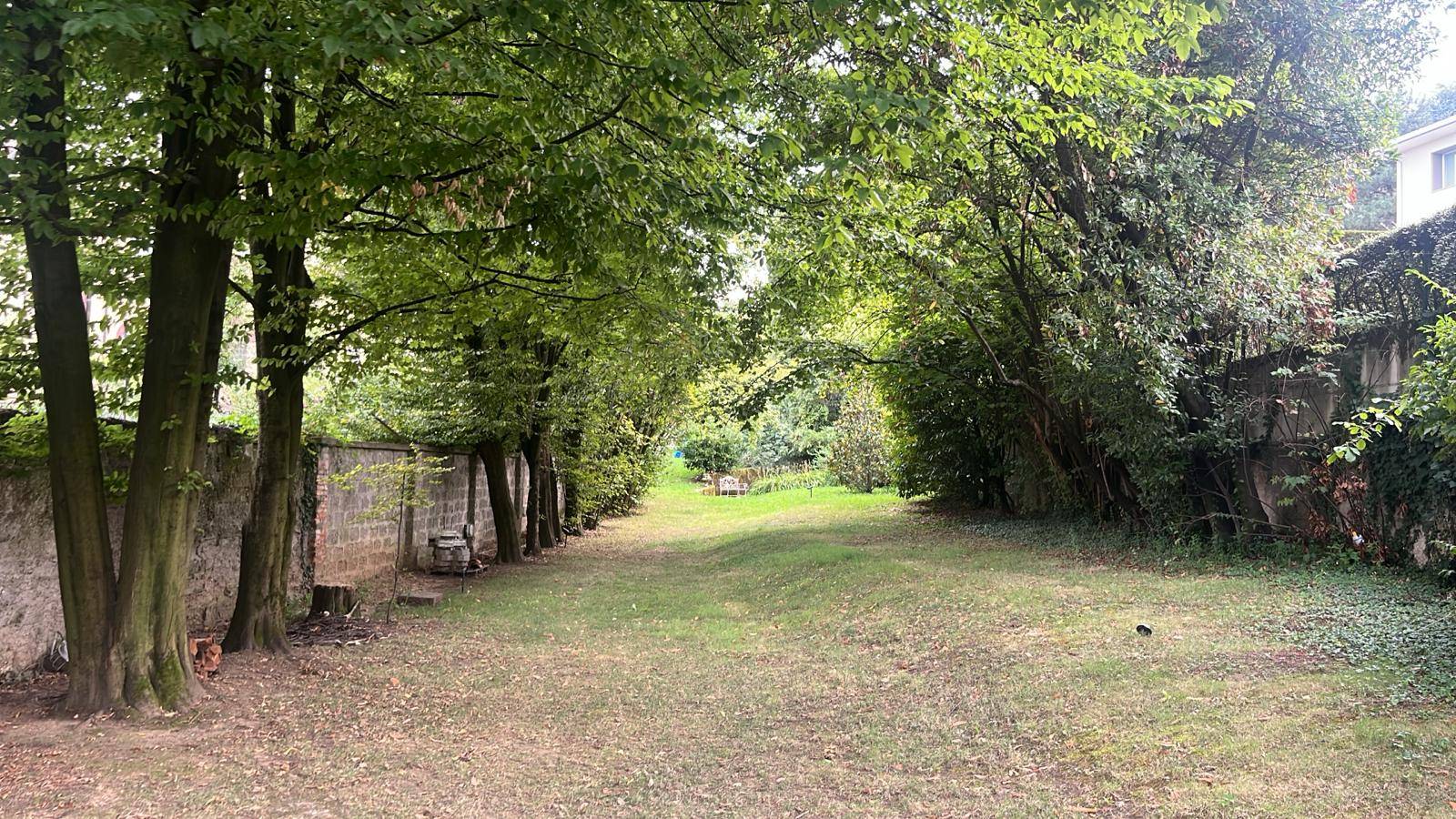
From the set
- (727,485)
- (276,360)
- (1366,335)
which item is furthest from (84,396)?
(727,485)

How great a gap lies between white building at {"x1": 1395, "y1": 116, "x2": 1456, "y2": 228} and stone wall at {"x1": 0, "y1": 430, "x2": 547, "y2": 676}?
1022 inches

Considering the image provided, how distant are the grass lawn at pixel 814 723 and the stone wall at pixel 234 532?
30.2 inches

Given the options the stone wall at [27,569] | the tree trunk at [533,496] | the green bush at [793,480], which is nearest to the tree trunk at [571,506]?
the tree trunk at [533,496]

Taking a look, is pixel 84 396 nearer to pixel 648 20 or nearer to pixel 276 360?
pixel 276 360

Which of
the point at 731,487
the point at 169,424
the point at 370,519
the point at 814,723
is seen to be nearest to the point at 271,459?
the point at 169,424

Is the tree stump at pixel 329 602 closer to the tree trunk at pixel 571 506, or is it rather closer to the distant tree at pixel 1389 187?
the tree trunk at pixel 571 506

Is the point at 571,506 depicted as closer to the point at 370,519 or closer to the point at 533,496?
the point at 533,496

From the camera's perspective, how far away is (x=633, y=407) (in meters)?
18.9

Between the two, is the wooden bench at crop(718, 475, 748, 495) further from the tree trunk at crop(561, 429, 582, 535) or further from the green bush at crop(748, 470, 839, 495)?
the tree trunk at crop(561, 429, 582, 535)

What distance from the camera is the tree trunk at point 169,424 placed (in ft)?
17.7

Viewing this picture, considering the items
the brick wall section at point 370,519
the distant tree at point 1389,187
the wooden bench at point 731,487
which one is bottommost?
the wooden bench at point 731,487

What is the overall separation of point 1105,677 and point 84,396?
6.93m

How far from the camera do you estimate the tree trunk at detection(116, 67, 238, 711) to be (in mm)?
5406

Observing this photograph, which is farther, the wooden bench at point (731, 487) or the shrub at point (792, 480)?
the wooden bench at point (731, 487)
